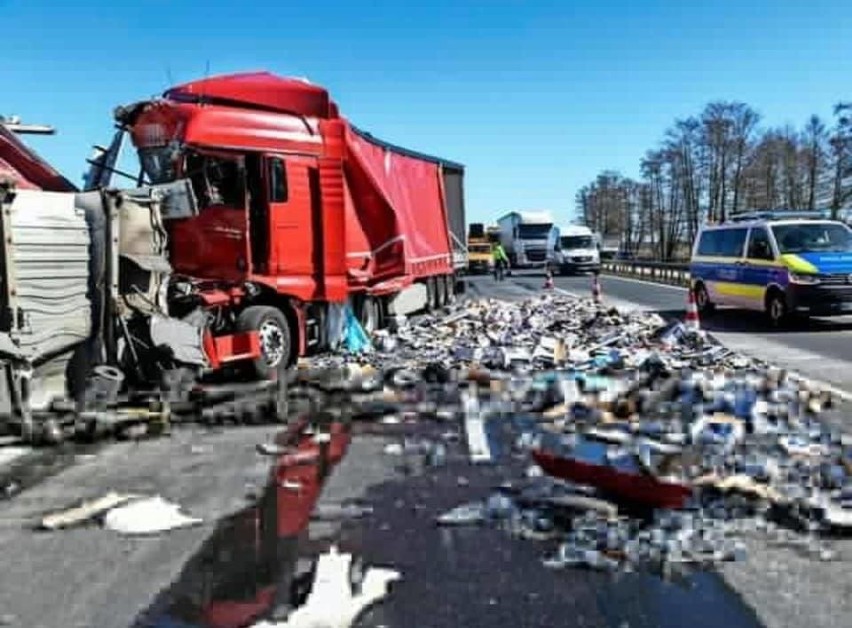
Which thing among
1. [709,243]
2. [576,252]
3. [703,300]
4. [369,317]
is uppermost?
[709,243]

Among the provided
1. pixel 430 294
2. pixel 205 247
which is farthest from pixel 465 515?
pixel 430 294

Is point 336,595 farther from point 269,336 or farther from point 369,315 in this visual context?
point 369,315

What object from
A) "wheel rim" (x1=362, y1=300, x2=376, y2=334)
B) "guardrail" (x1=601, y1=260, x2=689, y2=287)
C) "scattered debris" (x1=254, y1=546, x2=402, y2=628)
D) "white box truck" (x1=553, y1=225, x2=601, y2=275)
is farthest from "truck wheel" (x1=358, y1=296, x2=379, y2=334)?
"white box truck" (x1=553, y1=225, x2=601, y2=275)

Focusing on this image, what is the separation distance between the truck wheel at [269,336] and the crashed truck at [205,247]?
0.07 ft

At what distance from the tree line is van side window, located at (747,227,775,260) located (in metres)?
29.0

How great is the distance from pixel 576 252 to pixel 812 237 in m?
24.2

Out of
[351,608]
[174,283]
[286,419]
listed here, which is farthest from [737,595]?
[174,283]

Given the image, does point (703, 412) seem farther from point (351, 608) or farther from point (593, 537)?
point (351, 608)

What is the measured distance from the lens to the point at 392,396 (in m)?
8.52

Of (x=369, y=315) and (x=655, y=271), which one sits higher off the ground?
(x=369, y=315)

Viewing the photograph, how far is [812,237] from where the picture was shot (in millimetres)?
14883

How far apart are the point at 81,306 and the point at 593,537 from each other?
518 centimetres

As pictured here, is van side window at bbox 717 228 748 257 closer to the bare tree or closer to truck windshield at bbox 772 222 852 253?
truck windshield at bbox 772 222 852 253

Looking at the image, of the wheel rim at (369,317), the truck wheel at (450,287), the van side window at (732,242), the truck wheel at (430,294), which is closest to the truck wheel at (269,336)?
the wheel rim at (369,317)
